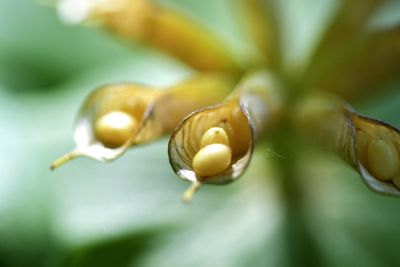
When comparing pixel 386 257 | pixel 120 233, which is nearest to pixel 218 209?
pixel 120 233

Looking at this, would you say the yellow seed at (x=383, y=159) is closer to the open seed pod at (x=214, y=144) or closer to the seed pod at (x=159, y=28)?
the open seed pod at (x=214, y=144)

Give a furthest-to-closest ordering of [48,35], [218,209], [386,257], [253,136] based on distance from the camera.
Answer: [48,35]
[218,209]
[386,257]
[253,136]

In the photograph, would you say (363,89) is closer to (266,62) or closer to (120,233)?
(266,62)

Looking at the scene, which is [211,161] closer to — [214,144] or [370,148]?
[214,144]

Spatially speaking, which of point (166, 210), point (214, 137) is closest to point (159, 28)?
point (166, 210)

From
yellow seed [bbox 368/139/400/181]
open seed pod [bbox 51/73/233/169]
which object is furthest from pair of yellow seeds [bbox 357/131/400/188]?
open seed pod [bbox 51/73/233/169]

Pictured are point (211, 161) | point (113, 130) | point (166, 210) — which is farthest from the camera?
point (166, 210)
